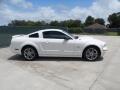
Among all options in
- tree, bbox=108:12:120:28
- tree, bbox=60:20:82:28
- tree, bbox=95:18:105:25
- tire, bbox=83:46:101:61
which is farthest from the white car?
tree, bbox=95:18:105:25

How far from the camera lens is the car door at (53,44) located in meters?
11.1

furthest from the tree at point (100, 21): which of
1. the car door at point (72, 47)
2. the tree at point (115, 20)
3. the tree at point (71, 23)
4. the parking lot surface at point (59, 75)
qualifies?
the parking lot surface at point (59, 75)

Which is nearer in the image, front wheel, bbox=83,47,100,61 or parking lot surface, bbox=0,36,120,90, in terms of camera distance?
parking lot surface, bbox=0,36,120,90

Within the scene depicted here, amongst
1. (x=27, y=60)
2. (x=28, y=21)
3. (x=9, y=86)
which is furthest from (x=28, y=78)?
(x=28, y=21)

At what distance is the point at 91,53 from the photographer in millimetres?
11047

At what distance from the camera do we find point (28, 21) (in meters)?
59.5

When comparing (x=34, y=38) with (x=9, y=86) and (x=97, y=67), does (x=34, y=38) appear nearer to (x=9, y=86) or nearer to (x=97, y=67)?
(x=97, y=67)

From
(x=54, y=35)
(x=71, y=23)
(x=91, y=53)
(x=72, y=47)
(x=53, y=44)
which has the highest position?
(x=71, y=23)

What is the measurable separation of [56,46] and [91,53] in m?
1.63

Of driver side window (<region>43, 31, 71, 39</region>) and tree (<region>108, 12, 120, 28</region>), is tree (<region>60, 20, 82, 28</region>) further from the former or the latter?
driver side window (<region>43, 31, 71, 39</region>)

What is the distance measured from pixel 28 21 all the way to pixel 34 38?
4888 centimetres

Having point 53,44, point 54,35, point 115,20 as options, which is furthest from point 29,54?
point 115,20

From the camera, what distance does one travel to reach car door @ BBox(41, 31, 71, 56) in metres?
11.1

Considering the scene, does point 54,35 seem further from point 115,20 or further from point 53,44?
point 115,20
